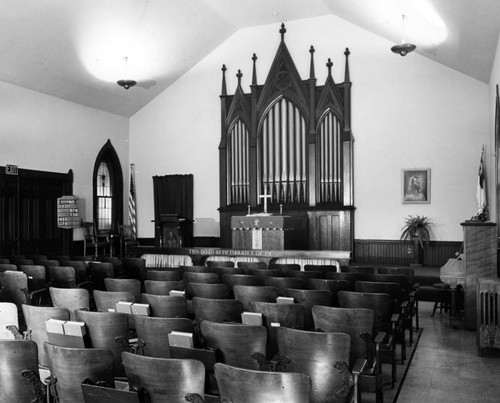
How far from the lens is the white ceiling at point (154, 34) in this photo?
8727 millimetres

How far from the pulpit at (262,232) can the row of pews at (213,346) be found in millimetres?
4615

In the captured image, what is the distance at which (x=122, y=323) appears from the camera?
3.79 meters

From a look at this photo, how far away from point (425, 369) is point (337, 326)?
1.83 meters

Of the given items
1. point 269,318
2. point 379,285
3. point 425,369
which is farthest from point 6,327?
point 425,369

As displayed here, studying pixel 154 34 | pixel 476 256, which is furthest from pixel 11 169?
pixel 476 256

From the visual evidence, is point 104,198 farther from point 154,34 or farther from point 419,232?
point 419,232

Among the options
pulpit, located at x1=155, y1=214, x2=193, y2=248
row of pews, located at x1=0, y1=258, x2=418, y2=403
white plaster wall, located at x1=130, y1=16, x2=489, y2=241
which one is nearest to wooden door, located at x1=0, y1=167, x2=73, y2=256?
pulpit, located at x1=155, y1=214, x2=193, y2=248

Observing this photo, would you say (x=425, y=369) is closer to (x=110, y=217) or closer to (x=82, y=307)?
A: (x=82, y=307)

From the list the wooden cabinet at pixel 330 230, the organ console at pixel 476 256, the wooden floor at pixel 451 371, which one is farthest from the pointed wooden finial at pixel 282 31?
the wooden floor at pixel 451 371

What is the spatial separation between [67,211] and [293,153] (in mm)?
5704

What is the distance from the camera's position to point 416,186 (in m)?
11.7

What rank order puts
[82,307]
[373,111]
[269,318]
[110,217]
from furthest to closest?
[110,217] < [373,111] < [82,307] < [269,318]

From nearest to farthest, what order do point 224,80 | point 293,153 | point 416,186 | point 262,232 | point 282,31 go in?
point 262,232, point 416,186, point 293,153, point 282,31, point 224,80

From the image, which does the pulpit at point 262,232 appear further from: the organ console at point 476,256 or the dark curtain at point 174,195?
the organ console at point 476,256
